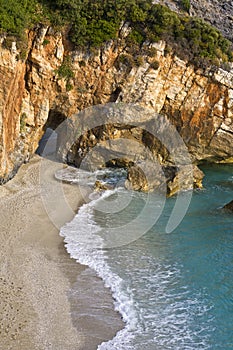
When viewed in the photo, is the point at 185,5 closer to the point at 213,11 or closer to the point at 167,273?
the point at 213,11

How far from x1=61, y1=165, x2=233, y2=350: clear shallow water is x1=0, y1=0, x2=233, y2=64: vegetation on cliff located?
481 inches

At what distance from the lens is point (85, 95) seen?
27.1m

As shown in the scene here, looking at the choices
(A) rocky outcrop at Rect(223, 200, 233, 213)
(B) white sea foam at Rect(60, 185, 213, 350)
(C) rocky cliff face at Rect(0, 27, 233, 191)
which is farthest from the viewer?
(C) rocky cliff face at Rect(0, 27, 233, 191)

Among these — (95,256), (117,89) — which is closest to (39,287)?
(95,256)

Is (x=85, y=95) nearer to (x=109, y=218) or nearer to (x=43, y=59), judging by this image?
(x=43, y=59)

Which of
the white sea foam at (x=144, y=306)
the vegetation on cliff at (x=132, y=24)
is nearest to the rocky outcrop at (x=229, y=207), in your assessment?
the white sea foam at (x=144, y=306)

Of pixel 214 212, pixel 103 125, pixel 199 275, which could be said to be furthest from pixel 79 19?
pixel 199 275

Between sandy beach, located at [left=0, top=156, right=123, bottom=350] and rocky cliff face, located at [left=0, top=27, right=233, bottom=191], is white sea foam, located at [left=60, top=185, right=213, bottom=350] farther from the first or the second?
rocky cliff face, located at [left=0, top=27, right=233, bottom=191]

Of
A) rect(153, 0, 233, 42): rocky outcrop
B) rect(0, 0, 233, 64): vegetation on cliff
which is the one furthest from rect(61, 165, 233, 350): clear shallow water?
rect(153, 0, 233, 42): rocky outcrop

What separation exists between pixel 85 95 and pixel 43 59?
4.25 meters

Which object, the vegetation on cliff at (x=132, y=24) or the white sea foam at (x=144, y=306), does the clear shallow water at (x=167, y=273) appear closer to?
the white sea foam at (x=144, y=306)

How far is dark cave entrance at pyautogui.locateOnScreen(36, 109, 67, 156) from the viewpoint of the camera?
28519 millimetres

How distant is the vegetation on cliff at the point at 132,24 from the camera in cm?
2411

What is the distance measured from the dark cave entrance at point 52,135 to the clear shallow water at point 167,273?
1025 cm
